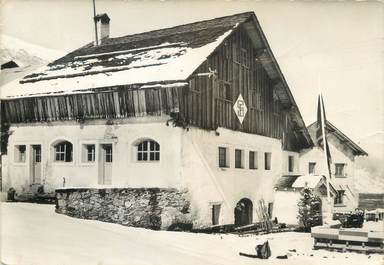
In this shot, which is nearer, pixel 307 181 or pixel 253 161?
pixel 307 181

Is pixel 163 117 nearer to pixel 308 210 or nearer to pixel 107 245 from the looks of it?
pixel 107 245

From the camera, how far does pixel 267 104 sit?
18.8 feet

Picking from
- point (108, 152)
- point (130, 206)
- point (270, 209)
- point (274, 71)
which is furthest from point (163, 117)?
point (270, 209)

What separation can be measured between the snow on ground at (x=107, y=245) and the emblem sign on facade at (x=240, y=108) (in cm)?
111

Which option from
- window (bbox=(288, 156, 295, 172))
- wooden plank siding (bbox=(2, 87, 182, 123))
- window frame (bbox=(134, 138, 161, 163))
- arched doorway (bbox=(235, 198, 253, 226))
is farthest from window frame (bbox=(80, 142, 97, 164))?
window (bbox=(288, 156, 295, 172))

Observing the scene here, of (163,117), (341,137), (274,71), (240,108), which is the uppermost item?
(274,71)

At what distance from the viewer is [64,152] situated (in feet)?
17.9

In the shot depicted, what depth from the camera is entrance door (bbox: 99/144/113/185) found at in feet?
17.5

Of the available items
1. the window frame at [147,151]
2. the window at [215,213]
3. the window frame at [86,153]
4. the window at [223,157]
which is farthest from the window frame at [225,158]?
the window frame at [86,153]

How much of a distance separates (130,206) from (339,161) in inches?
76.0

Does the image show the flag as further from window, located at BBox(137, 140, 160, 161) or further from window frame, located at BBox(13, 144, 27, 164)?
window frame, located at BBox(13, 144, 27, 164)

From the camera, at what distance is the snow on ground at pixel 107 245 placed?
521 cm

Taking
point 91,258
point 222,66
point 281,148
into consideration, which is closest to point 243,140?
point 281,148

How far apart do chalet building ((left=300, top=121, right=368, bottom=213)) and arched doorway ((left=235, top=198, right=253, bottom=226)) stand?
585mm
